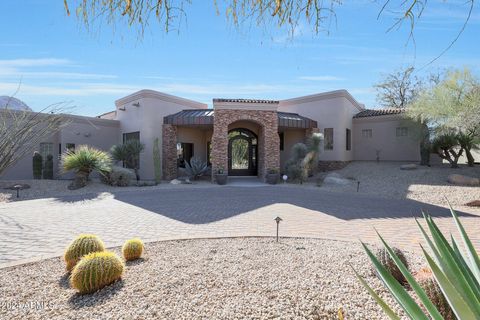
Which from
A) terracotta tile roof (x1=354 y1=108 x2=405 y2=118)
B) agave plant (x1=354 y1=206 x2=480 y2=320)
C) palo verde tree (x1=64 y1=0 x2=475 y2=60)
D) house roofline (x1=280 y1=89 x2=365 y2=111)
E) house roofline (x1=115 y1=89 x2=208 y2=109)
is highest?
house roofline (x1=280 y1=89 x2=365 y2=111)

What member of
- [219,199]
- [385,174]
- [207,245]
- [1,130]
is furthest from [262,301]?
[385,174]

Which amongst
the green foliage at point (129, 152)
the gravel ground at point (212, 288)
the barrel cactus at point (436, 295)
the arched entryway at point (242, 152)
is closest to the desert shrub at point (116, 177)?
the green foliage at point (129, 152)

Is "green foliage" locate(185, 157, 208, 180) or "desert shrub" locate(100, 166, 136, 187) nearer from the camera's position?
"desert shrub" locate(100, 166, 136, 187)

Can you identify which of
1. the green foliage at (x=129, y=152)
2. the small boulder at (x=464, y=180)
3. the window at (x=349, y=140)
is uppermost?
the window at (x=349, y=140)

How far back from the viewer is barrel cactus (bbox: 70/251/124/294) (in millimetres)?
3443

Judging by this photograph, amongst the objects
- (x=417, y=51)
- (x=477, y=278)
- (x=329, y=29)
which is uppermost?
(x=329, y=29)

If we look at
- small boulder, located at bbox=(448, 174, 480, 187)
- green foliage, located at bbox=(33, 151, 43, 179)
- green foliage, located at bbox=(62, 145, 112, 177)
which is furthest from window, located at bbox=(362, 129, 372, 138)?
green foliage, located at bbox=(33, 151, 43, 179)

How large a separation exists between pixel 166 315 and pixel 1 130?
2.21m

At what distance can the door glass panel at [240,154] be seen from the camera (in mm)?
20359

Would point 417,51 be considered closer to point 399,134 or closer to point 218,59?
point 218,59

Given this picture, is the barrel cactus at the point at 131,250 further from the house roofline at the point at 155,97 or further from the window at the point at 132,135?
the window at the point at 132,135

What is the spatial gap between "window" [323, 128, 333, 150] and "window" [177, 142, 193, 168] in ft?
31.2

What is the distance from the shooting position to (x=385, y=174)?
16844mm

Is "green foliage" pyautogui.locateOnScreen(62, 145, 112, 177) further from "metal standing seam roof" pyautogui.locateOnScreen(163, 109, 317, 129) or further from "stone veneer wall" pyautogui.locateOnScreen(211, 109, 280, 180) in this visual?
"stone veneer wall" pyautogui.locateOnScreen(211, 109, 280, 180)
